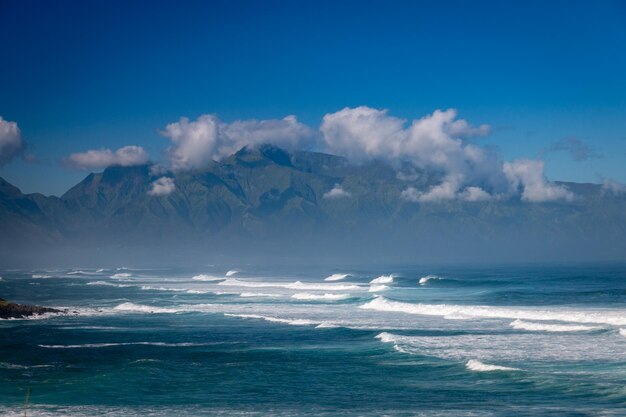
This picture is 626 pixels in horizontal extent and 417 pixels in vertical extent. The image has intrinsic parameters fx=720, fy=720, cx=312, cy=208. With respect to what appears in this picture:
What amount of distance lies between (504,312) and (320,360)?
89.0 feet

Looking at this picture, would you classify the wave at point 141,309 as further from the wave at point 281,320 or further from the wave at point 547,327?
the wave at point 547,327

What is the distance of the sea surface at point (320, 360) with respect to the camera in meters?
27.7

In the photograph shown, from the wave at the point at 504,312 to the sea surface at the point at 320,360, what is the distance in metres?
0.14

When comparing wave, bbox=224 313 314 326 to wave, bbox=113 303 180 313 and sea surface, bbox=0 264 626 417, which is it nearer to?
sea surface, bbox=0 264 626 417

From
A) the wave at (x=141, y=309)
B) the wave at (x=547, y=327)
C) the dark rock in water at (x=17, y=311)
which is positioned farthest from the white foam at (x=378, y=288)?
the dark rock in water at (x=17, y=311)

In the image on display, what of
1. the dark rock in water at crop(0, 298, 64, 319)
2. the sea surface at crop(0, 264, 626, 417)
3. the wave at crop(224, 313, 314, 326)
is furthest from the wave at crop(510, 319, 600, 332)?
the dark rock in water at crop(0, 298, 64, 319)

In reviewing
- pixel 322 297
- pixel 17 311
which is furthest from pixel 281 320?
pixel 322 297

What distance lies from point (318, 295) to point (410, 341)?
41.2m

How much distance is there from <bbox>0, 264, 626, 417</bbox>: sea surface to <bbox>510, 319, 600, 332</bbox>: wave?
184 millimetres

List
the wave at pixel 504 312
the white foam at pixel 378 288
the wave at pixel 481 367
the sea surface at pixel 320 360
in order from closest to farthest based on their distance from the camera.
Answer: the sea surface at pixel 320 360 < the wave at pixel 481 367 < the wave at pixel 504 312 < the white foam at pixel 378 288

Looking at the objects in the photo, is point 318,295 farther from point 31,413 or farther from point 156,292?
point 31,413

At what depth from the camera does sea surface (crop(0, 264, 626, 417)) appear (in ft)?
90.8

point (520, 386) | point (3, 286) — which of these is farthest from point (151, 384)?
point (3, 286)

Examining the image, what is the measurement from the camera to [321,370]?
114 ft
